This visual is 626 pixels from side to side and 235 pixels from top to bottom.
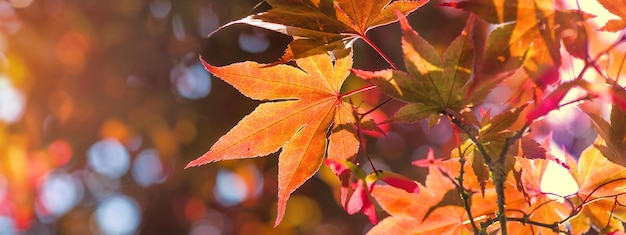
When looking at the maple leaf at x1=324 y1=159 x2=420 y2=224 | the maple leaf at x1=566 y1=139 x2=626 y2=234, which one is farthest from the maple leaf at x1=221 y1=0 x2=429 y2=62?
the maple leaf at x1=566 y1=139 x2=626 y2=234

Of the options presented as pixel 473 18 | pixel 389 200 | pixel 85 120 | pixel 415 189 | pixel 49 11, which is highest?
pixel 473 18

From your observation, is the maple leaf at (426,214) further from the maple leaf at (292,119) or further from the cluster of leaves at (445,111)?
the maple leaf at (292,119)

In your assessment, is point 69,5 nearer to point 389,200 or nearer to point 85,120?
point 85,120

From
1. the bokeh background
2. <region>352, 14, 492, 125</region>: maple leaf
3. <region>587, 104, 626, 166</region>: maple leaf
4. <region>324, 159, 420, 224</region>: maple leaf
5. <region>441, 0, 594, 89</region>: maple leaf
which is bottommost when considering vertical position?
the bokeh background

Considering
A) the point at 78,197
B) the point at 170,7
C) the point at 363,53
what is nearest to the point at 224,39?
the point at 170,7

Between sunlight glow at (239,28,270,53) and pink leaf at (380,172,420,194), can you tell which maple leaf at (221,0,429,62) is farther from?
sunlight glow at (239,28,270,53)

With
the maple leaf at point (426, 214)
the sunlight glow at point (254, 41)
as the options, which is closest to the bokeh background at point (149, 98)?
the sunlight glow at point (254, 41)

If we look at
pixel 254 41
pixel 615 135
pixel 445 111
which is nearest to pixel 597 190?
pixel 615 135
